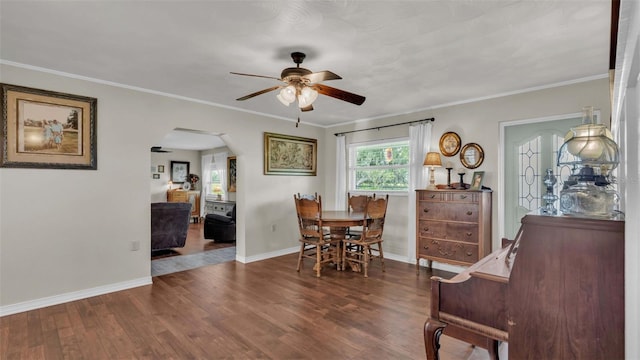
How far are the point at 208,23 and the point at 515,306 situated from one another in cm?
246

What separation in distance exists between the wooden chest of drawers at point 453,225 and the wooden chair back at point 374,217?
1.61 feet

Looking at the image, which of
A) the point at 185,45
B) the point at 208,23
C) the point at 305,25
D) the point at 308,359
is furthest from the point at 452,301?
the point at 185,45

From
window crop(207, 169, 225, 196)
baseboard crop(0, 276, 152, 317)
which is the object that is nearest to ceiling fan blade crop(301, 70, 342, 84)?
baseboard crop(0, 276, 152, 317)

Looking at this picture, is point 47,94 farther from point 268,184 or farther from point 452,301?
point 452,301

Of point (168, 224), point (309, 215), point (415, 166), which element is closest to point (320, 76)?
point (309, 215)

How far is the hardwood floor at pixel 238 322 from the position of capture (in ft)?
7.75

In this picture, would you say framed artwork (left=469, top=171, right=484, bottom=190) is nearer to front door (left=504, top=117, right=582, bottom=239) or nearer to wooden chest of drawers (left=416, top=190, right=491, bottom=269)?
wooden chest of drawers (left=416, top=190, right=491, bottom=269)

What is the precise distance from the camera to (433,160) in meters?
4.34

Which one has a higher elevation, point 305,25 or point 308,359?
point 305,25

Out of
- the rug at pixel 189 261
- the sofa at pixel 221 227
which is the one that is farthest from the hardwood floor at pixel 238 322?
the sofa at pixel 221 227

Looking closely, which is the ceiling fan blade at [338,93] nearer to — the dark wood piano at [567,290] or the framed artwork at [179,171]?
the dark wood piano at [567,290]

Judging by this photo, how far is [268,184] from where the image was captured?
5285mm

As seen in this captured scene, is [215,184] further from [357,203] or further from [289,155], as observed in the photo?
[357,203]

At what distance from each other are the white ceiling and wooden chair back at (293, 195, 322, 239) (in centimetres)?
155
